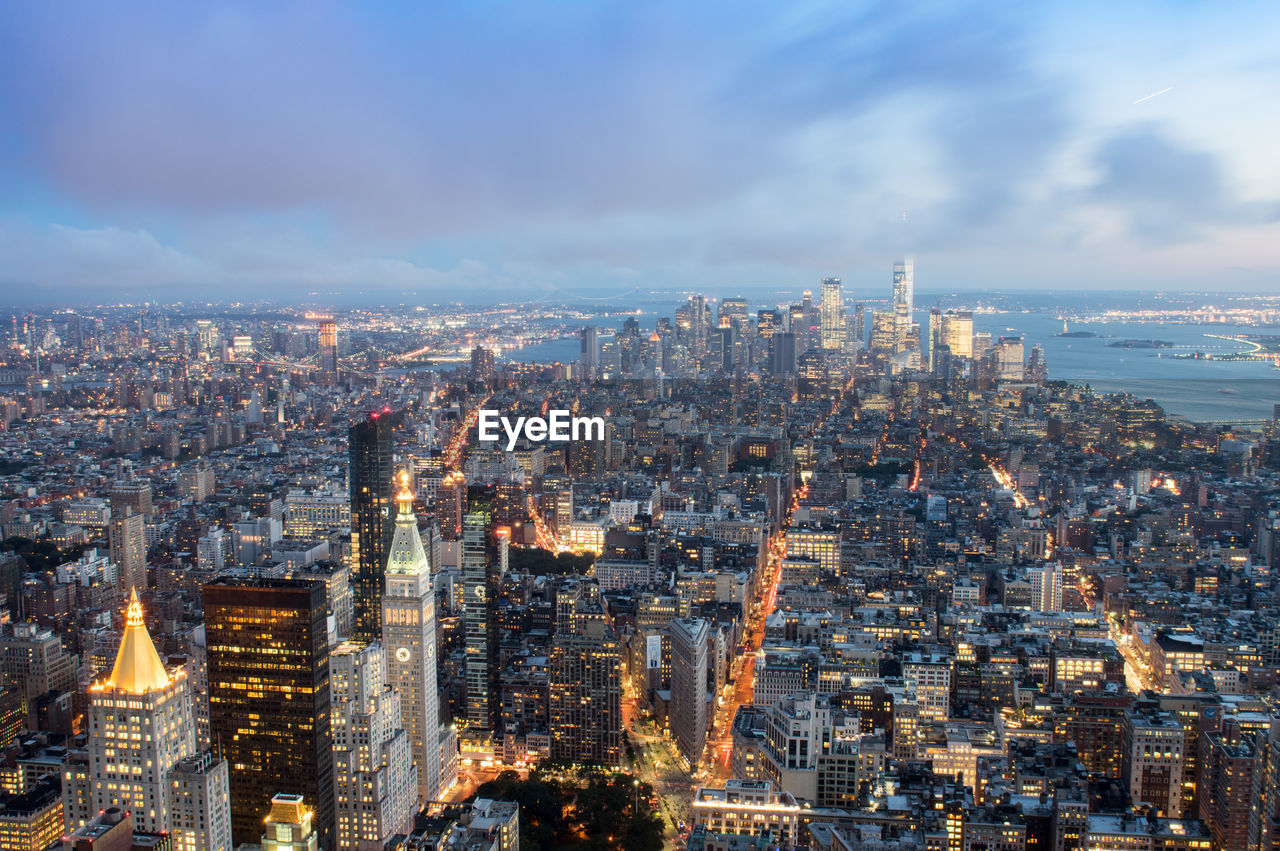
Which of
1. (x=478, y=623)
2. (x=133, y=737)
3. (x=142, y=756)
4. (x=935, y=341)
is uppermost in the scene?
(x=935, y=341)

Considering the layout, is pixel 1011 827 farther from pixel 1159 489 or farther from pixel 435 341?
pixel 435 341

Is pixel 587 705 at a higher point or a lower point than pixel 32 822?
lower

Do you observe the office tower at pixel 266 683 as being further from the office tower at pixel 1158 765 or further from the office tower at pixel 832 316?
the office tower at pixel 832 316

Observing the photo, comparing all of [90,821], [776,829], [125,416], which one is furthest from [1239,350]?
[125,416]

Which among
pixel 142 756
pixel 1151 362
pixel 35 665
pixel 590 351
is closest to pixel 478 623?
pixel 35 665

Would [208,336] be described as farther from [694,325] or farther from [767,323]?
[767,323]

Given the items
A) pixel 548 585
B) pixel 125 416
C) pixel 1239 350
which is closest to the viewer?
pixel 548 585

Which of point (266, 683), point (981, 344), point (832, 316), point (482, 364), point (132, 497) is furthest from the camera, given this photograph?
point (832, 316)

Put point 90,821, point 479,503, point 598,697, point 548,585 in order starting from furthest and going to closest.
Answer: point 548,585, point 479,503, point 598,697, point 90,821
